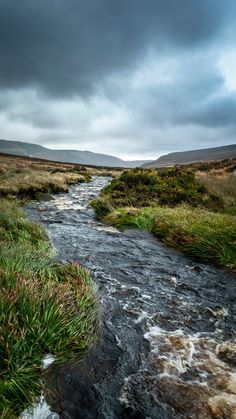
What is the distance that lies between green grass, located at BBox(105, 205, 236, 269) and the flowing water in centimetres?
58

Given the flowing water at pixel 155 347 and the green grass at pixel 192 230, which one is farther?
the green grass at pixel 192 230

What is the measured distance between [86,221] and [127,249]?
15.8 feet

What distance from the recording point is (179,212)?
12.7 m

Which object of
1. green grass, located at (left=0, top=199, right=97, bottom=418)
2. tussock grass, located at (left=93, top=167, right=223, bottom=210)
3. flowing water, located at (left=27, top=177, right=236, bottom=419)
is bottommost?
flowing water, located at (left=27, top=177, right=236, bottom=419)

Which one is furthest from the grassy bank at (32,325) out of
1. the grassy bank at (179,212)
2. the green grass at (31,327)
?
the grassy bank at (179,212)

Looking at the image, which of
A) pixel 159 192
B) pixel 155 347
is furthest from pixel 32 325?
pixel 159 192

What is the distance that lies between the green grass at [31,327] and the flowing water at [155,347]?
27 cm

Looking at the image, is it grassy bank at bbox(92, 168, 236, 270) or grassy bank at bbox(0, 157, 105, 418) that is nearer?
grassy bank at bbox(0, 157, 105, 418)

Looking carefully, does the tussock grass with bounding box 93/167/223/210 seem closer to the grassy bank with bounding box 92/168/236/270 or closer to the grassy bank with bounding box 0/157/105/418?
the grassy bank with bounding box 92/168/236/270

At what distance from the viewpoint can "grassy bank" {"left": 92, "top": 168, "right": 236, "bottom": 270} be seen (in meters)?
8.87

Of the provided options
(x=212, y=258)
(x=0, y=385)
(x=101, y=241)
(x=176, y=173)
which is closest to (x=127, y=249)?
(x=101, y=241)

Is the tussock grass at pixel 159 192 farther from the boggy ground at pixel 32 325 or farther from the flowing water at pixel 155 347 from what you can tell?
the boggy ground at pixel 32 325

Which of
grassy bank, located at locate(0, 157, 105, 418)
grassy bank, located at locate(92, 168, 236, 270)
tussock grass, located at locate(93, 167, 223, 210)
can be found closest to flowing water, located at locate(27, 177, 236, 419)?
grassy bank, located at locate(0, 157, 105, 418)

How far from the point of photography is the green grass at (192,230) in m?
8.53
